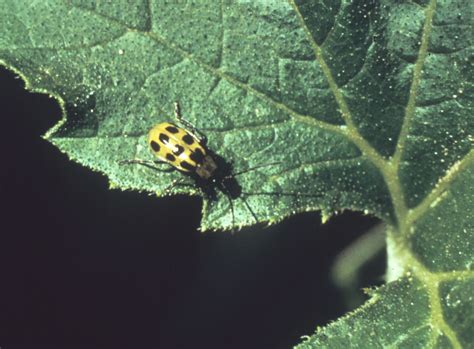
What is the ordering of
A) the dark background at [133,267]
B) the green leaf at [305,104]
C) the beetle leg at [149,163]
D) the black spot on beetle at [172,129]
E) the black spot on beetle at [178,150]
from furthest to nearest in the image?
the dark background at [133,267]
the black spot on beetle at [178,150]
the black spot on beetle at [172,129]
the beetle leg at [149,163]
the green leaf at [305,104]

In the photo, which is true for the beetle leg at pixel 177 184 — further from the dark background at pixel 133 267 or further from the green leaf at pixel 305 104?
the dark background at pixel 133 267

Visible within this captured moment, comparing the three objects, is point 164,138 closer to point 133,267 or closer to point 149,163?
point 149,163

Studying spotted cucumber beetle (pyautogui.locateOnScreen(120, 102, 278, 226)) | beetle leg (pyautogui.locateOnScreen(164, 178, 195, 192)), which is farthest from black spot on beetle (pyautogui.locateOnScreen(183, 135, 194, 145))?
beetle leg (pyautogui.locateOnScreen(164, 178, 195, 192))

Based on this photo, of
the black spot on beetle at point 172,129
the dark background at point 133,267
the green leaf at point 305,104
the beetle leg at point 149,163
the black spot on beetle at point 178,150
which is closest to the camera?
the green leaf at point 305,104

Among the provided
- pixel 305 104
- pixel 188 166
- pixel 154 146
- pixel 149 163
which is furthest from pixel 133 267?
pixel 305 104

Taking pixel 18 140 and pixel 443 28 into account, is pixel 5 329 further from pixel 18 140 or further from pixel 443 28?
pixel 443 28

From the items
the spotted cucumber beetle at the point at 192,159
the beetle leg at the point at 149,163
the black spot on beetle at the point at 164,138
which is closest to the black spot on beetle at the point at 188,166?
the spotted cucumber beetle at the point at 192,159

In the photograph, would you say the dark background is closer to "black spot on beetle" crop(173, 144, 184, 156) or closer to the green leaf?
"black spot on beetle" crop(173, 144, 184, 156)

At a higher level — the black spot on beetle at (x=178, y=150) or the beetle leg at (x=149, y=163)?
the black spot on beetle at (x=178, y=150)
